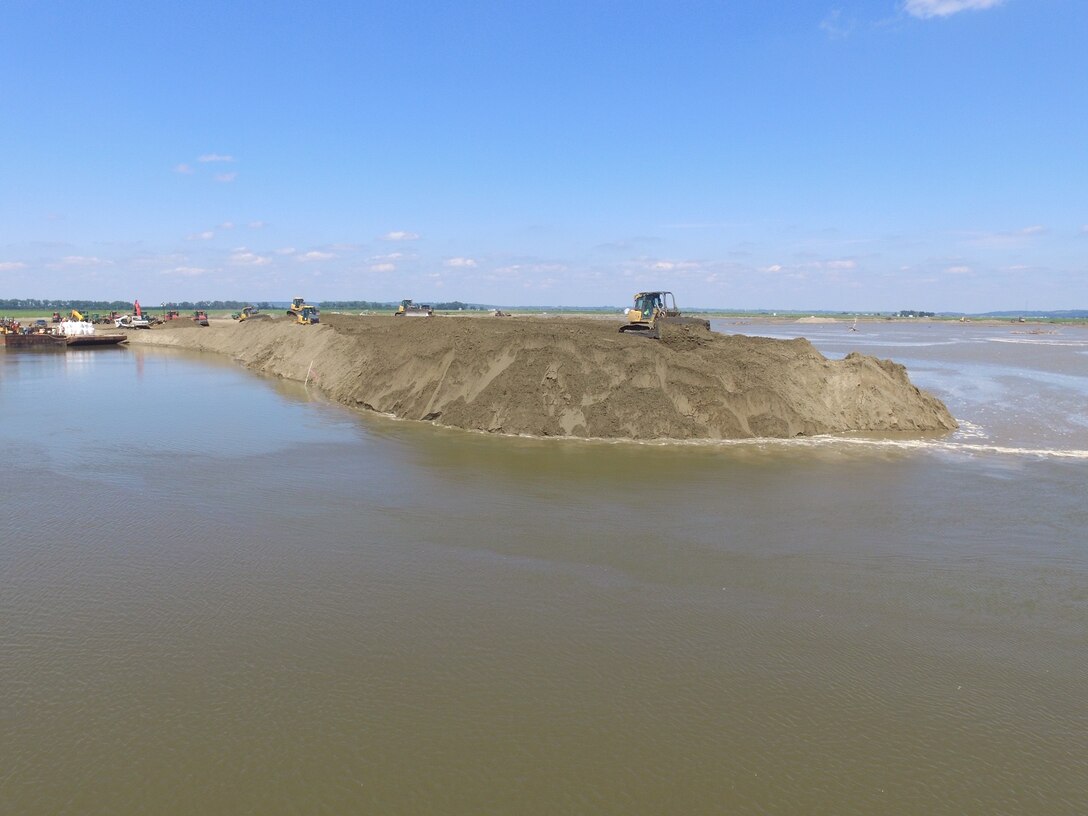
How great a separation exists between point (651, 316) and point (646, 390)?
10.5 meters

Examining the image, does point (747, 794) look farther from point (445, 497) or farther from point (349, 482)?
point (349, 482)

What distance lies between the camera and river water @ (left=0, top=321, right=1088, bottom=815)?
17.6 feet

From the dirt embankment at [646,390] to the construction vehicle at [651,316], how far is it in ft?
14.2

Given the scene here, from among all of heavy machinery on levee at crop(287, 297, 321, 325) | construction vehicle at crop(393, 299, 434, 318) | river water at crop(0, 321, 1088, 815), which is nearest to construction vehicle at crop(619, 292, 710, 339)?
river water at crop(0, 321, 1088, 815)

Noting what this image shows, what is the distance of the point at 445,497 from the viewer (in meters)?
13.1

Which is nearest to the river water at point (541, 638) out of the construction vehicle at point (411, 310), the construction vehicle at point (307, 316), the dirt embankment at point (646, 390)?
the dirt embankment at point (646, 390)

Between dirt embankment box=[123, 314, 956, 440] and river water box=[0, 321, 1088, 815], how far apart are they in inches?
156

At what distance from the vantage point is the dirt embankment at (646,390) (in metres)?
19.5

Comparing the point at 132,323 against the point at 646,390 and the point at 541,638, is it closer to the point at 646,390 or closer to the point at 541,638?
the point at 646,390

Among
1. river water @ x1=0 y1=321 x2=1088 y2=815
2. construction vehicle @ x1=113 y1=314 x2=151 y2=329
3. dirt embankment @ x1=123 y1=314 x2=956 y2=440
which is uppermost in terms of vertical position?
construction vehicle @ x1=113 y1=314 x2=151 y2=329

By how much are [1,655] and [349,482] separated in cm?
740

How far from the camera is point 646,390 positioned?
20.0 m

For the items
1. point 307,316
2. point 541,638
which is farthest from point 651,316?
point 307,316

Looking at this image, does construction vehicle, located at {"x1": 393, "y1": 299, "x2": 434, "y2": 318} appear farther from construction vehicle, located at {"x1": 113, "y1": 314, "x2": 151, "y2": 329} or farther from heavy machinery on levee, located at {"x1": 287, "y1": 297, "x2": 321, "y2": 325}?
construction vehicle, located at {"x1": 113, "y1": 314, "x2": 151, "y2": 329}
